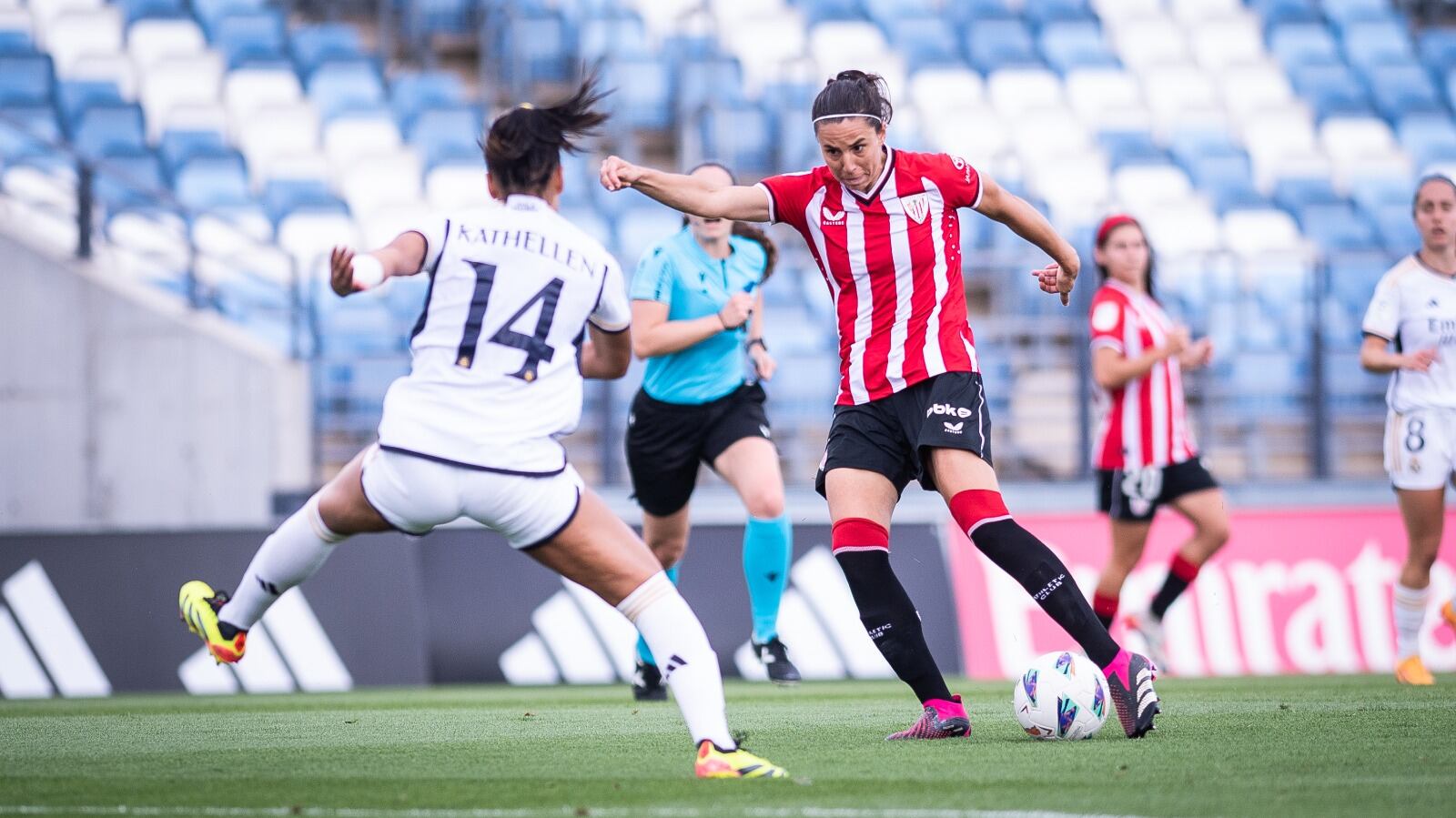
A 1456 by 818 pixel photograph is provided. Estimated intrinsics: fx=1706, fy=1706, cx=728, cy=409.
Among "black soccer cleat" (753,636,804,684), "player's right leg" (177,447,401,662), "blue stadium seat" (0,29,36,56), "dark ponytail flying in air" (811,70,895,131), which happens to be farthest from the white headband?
"blue stadium seat" (0,29,36,56)

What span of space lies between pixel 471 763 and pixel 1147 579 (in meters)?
7.15

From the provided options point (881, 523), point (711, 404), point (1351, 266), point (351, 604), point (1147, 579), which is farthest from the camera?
point (1351, 266)

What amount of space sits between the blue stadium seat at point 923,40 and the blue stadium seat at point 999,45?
0.65 ft

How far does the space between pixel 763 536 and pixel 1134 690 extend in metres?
2.85

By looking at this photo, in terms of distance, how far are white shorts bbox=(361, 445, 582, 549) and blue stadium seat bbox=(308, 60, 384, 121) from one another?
13.4 m

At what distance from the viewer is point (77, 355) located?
41.9 feet

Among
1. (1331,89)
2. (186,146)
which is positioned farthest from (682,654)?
(1331,89)

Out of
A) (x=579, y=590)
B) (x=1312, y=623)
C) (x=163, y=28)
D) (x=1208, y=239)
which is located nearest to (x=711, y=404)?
(x=579, y=590)

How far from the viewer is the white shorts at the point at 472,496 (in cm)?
446

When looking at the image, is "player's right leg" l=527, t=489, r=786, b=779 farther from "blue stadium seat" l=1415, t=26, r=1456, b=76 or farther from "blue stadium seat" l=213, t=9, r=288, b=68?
"blue stadium seat" l=1415, t=26, r=1456, b=76

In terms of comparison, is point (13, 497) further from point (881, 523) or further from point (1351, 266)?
point (1351, 266)

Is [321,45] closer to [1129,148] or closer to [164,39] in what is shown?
[164,39]

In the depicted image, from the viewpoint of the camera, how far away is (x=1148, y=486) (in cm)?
903

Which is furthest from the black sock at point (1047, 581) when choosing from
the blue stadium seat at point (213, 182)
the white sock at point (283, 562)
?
the blue stadium seat at point (213, 182)
